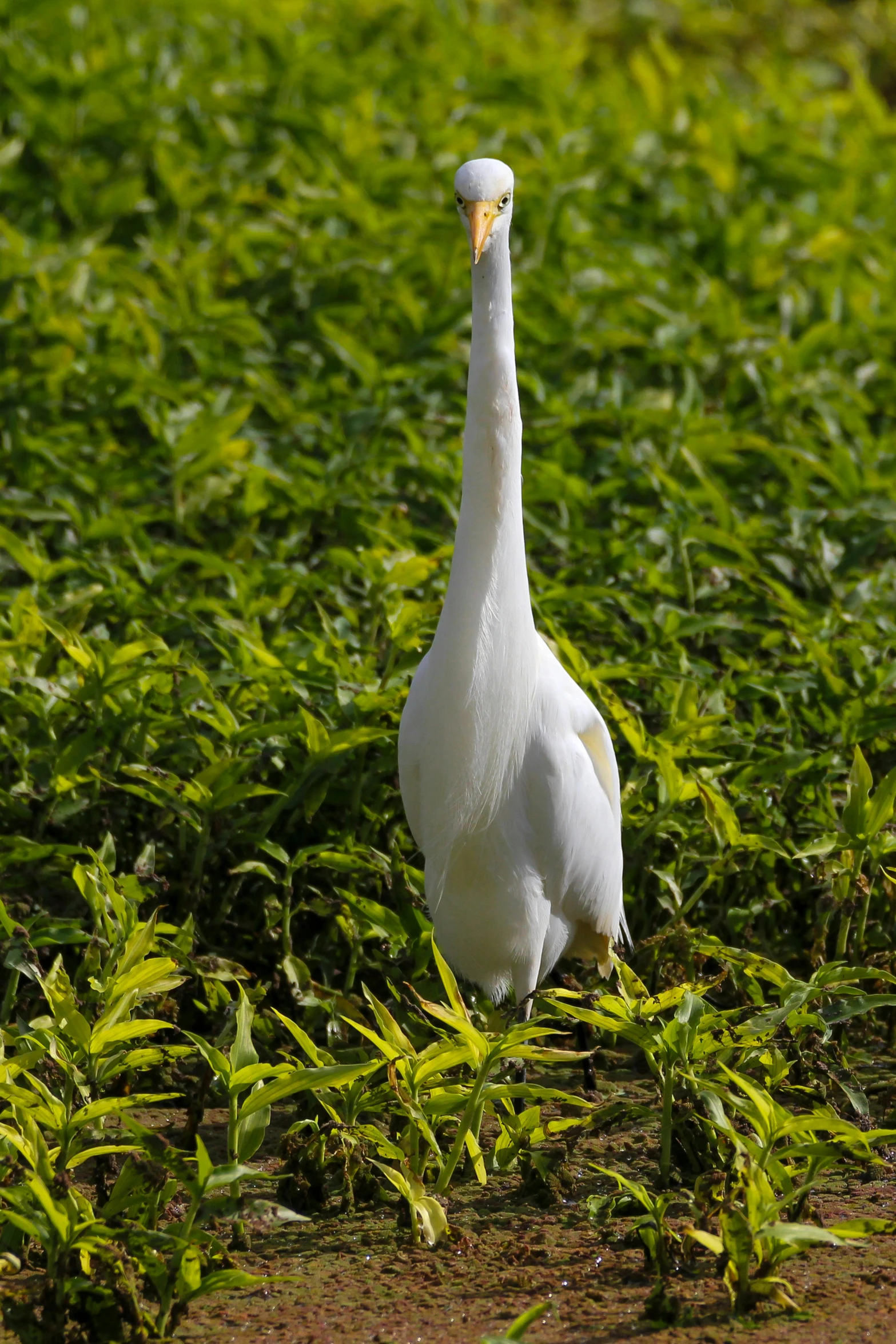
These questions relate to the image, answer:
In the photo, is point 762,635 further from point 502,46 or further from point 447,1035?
point 502,46

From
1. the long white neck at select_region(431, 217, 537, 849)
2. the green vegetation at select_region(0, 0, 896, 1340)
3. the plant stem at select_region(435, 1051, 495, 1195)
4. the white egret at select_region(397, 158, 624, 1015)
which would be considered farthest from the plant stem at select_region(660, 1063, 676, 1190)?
the long white neck at select_region(431, 217, 537, 849)

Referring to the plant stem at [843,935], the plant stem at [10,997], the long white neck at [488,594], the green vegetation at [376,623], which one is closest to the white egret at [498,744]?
the long white neck at [488,594]

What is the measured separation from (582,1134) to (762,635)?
1.61 meters

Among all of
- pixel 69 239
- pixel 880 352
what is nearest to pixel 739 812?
pixel 880 352

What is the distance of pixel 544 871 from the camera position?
274 centimetres

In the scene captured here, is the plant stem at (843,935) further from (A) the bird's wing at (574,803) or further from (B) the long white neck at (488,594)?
(B) the long white neck at (488,594)

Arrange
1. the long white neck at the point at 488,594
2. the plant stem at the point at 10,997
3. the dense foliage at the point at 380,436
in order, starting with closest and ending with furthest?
1. the long white neck at the point at 488,594
2. the plant stem at the point at 10,997
3. the dense foliage at the point at 380,436

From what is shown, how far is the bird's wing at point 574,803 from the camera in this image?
2.66 metres

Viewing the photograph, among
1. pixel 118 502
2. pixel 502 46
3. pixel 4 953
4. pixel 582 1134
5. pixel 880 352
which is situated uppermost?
pixel 502 46

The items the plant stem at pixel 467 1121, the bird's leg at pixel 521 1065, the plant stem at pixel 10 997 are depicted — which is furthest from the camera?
the bird's leg at pixel 521 1065

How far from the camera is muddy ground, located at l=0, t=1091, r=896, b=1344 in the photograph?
2.10m

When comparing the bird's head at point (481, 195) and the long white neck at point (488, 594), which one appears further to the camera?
the long white neck at point (488, 594)

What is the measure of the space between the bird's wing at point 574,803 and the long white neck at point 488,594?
0.19 feet

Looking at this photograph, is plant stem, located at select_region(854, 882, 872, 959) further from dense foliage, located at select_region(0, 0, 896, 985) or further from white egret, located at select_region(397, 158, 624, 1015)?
white egret, located at select_region(397, 158, 624, 1015)
